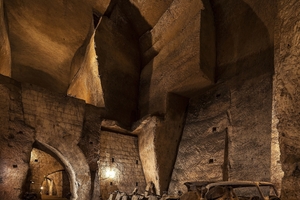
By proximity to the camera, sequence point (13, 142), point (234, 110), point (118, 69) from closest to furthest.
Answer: point (13, 142), point (234, 110), point (118, 69)

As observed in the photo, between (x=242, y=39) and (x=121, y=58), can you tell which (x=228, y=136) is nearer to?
(x=242, y=39)

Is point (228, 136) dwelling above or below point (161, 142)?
above

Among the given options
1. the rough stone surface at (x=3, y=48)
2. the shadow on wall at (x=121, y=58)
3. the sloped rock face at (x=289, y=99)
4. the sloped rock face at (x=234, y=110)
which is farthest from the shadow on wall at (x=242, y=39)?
the rough stone surface at (x=3, y=48)

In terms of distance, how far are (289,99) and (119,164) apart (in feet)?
25.4

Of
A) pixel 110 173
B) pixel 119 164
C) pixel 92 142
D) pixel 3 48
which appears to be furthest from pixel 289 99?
pixel 3 48

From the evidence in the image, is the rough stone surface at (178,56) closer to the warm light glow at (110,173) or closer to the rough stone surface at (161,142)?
the rough stone surface at (161,142)

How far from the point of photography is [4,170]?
7324mm

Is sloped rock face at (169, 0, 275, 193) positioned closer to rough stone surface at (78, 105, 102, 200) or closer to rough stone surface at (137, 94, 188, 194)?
rough stone surface at (137, 94, 188, 194)

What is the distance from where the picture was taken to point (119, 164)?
991 cm

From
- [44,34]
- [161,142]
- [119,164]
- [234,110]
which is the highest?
[44,34]

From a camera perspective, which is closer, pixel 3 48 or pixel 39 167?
pixel 3 48

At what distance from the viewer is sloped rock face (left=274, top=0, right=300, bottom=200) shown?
276 centimetres

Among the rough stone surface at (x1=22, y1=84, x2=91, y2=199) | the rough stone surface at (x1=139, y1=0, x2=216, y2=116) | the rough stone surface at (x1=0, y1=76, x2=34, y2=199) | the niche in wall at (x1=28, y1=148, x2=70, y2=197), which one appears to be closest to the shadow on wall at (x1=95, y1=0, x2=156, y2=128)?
the rough stone surface at (x1=139, y1=0, x2=216, y2=116)

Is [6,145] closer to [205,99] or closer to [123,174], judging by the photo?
[123,174]
